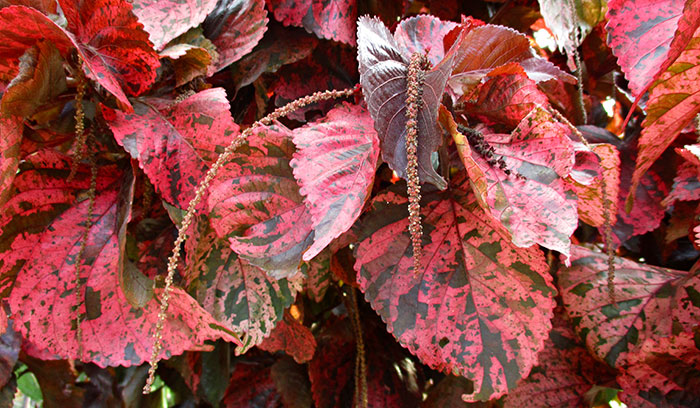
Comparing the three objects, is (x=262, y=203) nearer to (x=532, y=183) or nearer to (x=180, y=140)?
(x=180, y=140)

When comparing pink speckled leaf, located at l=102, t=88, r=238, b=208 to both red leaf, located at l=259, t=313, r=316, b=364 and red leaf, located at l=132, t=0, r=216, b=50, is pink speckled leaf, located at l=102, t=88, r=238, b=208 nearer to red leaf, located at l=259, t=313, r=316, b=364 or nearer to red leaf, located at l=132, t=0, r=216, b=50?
red leaf, located at l=132, t=0, r=216, b=50

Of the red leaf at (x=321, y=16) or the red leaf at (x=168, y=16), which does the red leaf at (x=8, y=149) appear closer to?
the red leaf at (x=168, y=16)

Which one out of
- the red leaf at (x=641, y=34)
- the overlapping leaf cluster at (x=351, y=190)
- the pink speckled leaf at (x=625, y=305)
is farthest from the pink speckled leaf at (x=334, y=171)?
the pink speckled leaf at (x=625, y=305)

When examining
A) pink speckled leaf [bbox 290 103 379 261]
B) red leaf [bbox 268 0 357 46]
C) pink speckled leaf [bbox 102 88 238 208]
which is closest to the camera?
pink speckled leaf [bbox 290 103 379 261]

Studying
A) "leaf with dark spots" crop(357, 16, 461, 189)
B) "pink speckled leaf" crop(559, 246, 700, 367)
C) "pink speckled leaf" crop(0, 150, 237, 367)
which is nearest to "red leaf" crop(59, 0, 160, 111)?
"pink speckled leaf" crop(0, 150, 237, 367)

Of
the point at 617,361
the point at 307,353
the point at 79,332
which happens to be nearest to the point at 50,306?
the point at 79,332

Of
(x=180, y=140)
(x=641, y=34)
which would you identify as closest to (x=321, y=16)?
(x=180, y=140)
